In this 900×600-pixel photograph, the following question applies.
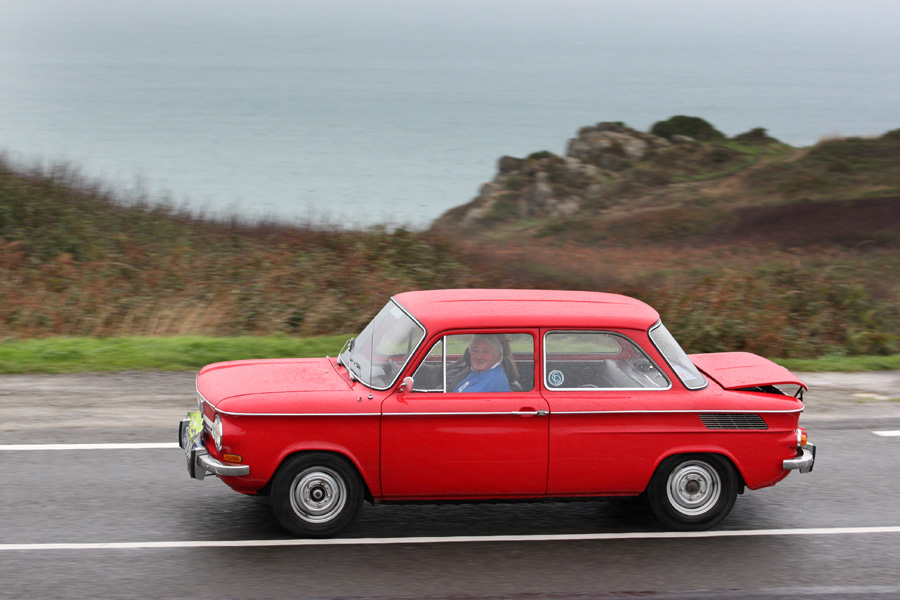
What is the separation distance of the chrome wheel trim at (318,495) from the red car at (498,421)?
1 centimetres

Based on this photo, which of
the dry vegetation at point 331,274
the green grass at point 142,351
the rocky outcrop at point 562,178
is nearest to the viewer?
the green grass at point 142,351

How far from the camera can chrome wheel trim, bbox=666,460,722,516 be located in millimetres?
6492

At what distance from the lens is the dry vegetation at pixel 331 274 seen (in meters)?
13.9

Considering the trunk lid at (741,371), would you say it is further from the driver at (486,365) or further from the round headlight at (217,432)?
the round headlight at (217,432)

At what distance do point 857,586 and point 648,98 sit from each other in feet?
296

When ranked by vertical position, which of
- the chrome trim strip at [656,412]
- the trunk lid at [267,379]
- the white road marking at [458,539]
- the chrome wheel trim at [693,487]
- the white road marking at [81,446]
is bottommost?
the white road marking at [458,539]

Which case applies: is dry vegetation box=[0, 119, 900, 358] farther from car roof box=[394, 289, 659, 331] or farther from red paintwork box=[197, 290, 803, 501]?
red paintwork box=[197, 290, 803, 501]

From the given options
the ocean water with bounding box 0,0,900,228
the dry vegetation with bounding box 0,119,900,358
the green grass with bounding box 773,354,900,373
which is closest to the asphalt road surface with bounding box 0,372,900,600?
the green grass with bounding box 773,354,900,373

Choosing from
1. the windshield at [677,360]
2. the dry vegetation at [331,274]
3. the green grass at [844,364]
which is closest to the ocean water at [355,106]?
the dry vegetation at [331,274]

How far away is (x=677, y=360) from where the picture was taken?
661 cm

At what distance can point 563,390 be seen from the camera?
6.31 metres

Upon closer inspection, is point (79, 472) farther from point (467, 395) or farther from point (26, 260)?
point (26, 260)

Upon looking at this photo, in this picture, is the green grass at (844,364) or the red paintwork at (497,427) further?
the green grass at (844,364)

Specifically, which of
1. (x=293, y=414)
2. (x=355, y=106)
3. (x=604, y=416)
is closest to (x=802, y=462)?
(x=604, y=416)
